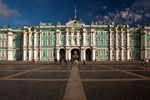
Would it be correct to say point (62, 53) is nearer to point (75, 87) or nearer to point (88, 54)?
point (88, 54)

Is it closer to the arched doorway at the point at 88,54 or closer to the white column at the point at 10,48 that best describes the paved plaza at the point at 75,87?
the arched doorway at the point at 88,54

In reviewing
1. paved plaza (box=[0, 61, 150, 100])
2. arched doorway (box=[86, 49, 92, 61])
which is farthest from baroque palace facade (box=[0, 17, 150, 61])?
paved plaza (box=[0, 61, 150, 100])

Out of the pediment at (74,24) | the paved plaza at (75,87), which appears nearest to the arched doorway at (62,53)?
the pediment at (74,24)

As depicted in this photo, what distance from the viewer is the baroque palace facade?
155ft

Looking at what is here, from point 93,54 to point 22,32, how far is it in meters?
37.9

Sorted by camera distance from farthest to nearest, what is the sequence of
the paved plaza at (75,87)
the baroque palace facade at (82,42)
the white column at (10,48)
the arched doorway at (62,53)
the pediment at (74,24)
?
1. the white column at (10,48)
2. the arched doorway at (62,53)
3. the pediment at (74,24)
4. the baroque palace facade at (82,42)
5. the paved plaza at (75,87)

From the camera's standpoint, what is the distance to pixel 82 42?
4759 centimetres

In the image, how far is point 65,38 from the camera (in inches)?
1885

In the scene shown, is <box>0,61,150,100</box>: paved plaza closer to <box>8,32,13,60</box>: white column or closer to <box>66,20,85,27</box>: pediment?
<box>66,20,85,27</box>: pediment

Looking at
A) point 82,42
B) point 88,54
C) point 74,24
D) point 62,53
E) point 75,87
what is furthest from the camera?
point 62,53

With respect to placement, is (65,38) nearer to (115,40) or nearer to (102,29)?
(102,29)

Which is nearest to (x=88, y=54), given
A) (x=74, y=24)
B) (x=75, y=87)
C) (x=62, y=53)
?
(x=62, y=53)

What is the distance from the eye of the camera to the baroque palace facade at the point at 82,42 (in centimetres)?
4731

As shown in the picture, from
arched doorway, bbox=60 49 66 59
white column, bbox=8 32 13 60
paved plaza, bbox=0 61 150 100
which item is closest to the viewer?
paved plaza, bbox=0 61 150 100
